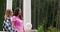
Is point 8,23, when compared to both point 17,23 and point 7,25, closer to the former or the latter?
point 7,25

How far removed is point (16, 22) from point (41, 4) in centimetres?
154

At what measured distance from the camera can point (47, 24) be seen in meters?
6.59

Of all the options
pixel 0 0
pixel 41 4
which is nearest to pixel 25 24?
pixel 41 4

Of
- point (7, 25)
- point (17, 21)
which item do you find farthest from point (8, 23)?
point (17, 21)

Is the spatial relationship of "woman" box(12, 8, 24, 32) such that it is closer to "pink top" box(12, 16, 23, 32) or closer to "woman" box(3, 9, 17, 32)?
"pink top" box(12, 16, 23, 32)

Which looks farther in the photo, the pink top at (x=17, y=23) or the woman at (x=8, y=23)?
the pink top at (x=17, y=23)

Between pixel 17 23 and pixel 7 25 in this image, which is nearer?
pixel 7 25

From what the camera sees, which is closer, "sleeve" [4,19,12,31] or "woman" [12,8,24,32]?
"sleeve" [4,19,12,31]

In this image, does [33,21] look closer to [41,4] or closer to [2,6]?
[41,4]

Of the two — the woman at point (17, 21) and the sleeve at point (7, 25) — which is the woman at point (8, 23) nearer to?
the sleeve at point (7, 25)

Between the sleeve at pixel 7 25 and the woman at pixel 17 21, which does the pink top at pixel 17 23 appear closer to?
the woman at pixel 17 21

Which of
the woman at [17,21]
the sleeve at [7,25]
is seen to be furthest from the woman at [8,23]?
the woman at [17,21]

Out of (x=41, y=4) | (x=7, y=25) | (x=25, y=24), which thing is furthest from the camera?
(x=41, y=4)

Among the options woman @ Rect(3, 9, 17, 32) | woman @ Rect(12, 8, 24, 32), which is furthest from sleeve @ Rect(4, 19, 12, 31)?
woman @ Rect(12, 8, 24, 32)
